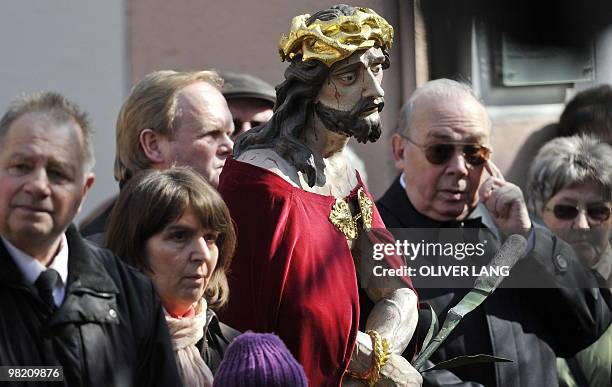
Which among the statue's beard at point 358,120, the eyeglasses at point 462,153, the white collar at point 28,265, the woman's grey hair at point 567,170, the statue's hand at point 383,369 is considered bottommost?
the statue's hand at point 383,369

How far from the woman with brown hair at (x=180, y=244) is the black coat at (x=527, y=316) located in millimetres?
1195

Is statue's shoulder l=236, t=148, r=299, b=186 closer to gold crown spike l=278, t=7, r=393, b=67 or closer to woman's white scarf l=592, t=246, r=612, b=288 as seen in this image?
gold crown spike l=278, t=7, r=393, b=67

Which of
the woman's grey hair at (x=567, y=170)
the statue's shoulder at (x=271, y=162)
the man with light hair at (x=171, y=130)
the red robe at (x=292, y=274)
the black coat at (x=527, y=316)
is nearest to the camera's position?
the red robe at (x=292, y=274)

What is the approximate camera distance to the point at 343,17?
5664mm

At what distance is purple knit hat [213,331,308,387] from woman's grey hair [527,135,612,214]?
92.2 inches

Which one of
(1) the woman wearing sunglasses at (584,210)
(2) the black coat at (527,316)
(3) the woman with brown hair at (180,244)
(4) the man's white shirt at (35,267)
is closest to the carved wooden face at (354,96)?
(3) the woman with brown hair at (180,244)

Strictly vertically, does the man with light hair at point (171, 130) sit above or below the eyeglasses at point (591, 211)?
above

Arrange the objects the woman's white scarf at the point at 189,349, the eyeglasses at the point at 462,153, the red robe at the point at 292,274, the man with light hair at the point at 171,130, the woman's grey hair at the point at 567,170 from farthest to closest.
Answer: the woman's grey hair at the point at 567,170, the eyeglasses at the point at 462,153, the man with light hair at the point at 171,130, the red robe at the point at 292,274, the woman's white scarf at the point at 189,349

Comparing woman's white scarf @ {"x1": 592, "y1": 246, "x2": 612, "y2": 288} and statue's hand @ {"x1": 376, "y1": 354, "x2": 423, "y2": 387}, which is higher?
statue's hand @ {"x1": 376, "y1": 354, "x2": 423, "y2": 387}

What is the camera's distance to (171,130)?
6.25m

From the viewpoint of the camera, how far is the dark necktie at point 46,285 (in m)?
4.59

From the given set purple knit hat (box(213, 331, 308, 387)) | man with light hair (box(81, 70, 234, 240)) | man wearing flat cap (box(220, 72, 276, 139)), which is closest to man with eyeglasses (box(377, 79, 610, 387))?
man wearing flat cap (box(220, 72, 276, 139))

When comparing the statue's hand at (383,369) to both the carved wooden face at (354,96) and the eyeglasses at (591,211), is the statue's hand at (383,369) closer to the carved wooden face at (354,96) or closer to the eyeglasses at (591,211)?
the carved wooden face at (354,96)

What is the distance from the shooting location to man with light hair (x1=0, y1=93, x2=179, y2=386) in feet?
15.0
